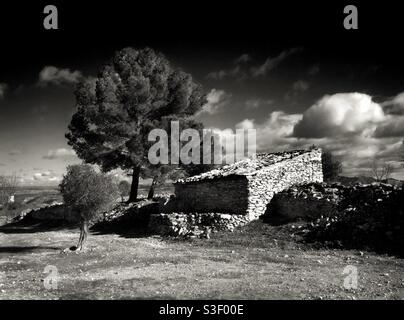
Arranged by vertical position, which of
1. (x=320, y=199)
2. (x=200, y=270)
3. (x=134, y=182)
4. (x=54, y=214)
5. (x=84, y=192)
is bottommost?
(x=200, y=270)

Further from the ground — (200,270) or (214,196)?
(214,196)

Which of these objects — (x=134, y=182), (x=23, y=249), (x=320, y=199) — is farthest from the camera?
(x=134, y=182)

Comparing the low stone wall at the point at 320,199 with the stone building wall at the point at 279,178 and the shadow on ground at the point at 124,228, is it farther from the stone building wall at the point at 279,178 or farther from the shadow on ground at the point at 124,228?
the shadow on ground at the point at 124,228

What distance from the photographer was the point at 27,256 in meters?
12.8

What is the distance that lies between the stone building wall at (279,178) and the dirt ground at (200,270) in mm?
2653

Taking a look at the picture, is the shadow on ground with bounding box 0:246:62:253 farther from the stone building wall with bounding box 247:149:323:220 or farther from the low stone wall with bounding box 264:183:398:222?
the low stone wall with bounding box 264:183:398:222

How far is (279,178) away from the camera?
19484mm

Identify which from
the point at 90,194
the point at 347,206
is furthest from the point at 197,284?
the point at 347,206

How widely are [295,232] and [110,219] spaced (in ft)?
42.3

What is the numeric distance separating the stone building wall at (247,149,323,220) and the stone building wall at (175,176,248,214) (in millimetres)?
516

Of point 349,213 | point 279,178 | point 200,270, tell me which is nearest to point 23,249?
A: point 200,270

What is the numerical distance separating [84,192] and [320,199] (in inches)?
445

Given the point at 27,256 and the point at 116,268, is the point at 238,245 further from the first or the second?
the point at 27,256

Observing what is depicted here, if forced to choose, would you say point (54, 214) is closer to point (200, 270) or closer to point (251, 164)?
point (251, 164)
